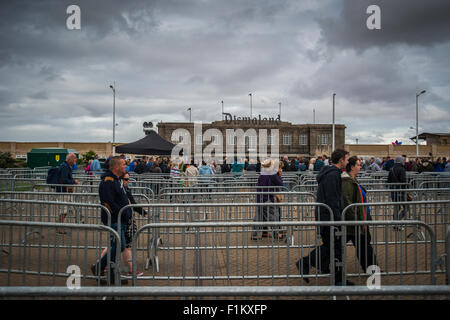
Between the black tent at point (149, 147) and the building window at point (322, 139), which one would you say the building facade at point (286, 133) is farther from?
the black tent at point (149, 147)

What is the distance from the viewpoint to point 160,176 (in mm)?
15438

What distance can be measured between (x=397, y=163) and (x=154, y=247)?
24.5 ft

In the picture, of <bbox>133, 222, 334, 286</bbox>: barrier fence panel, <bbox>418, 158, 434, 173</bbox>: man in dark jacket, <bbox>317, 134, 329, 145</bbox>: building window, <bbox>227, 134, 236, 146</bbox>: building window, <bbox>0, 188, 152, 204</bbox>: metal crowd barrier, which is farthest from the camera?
<bbox>227, 134, 236, 146</bbox>: building window

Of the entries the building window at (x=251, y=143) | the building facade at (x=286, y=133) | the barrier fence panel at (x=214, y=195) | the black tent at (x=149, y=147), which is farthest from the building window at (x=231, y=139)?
the barrier fence panel at (x=214, y=195)

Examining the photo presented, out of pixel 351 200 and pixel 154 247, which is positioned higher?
pixel 351 200

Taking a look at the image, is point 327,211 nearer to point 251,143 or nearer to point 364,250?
Answer: point 364,250

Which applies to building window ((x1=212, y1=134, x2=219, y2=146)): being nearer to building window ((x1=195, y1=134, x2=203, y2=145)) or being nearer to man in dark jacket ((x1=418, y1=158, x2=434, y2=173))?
building window ((x1=195, y1=134, x2=203, y2=145))

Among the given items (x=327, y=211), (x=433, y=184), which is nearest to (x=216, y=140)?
(x=433, y=184)

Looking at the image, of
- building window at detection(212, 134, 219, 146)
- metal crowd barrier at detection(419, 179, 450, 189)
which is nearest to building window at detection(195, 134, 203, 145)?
building window at detection(212, 134, 219, 146)

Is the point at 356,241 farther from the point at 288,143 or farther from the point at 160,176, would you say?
the point at 288,143

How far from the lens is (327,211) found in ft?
17.1

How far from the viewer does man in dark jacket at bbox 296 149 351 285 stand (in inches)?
186

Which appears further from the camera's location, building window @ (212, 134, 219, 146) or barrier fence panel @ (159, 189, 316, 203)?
building window @ (212, 134, 219, 146)
